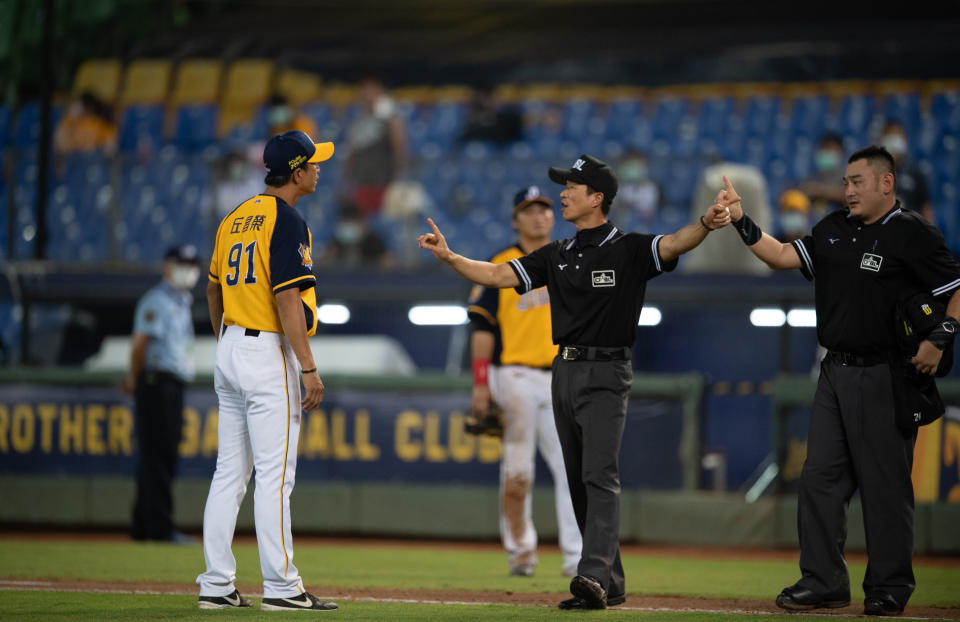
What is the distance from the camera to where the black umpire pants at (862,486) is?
531cm

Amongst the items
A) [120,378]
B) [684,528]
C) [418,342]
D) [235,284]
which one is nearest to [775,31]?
[418,342]

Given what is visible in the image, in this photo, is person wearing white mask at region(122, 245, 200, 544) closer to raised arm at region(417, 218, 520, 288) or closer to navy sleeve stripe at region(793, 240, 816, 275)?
raised arm at region(417, 218, 520, 288)

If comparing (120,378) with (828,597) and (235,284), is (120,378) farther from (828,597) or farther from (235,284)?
(828,597)

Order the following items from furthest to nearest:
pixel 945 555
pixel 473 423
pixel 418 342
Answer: pixel 418 342 → pixel 945 555 → pixel 473 423

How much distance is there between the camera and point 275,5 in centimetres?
1931

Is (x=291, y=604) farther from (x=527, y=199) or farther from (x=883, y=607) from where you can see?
(x=527, y=199)

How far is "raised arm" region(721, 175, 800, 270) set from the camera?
5.20 meters

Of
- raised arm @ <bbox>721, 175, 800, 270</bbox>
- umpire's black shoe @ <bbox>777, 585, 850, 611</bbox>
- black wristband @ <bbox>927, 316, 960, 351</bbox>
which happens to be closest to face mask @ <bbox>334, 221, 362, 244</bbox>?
raised arm @ <bbox>721, 175, 800, 270</bbox>

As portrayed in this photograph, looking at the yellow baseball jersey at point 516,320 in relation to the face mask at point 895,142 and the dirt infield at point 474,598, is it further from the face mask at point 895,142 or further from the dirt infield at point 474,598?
the face mask at point 895,142

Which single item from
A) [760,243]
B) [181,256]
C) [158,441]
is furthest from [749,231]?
[158,441]

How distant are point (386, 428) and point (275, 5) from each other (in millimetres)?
11045

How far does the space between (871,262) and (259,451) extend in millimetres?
2894

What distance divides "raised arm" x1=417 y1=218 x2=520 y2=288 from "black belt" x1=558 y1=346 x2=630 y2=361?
1.48 feet

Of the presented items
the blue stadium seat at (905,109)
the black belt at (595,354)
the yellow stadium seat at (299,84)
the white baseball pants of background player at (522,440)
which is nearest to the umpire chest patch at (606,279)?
the black belt at (595,354)
